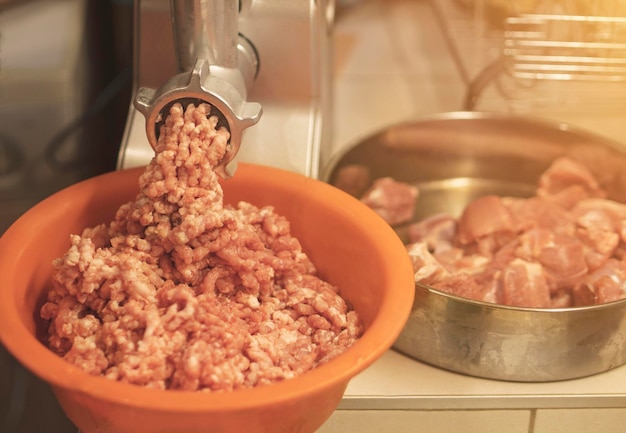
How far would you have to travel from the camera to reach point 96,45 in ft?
3.54

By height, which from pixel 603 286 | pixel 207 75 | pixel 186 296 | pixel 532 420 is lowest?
pixel 532 420

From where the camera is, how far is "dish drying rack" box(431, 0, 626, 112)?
1160 mm

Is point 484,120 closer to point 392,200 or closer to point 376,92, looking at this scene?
point 392,200

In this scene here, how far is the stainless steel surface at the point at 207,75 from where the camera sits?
2.20ft

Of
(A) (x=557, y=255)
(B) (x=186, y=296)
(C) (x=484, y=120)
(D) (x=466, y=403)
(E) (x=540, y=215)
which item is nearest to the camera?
(B) (x=186, y=296)

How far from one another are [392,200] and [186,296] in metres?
0.54

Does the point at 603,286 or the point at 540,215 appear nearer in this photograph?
the point at 603,286

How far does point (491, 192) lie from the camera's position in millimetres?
1219

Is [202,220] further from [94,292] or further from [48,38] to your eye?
[48,38]

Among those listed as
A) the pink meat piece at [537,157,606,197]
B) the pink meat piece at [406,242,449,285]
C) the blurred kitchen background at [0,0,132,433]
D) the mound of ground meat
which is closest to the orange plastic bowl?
the mound of ground meat

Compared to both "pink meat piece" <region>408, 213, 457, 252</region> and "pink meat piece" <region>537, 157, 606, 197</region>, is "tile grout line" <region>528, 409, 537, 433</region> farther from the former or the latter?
"pink meat piece" <region>537, 157, 606, 197</region>

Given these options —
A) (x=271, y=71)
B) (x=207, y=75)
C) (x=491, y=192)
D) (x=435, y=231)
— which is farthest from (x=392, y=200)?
(x=207, y=75)

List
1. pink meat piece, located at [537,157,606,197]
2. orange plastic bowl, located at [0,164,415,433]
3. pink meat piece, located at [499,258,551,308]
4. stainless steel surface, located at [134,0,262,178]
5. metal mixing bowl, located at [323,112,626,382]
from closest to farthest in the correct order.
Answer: orange plastic bowl, located at [0,164,415,433] < stainless steel surface, located at [134,0,262,178] < metal mixing bowl, located at [323,112,626,382] < pink meat piece, located at [499,258,551,308] < pink meat piece, located at [537,157,606,197]

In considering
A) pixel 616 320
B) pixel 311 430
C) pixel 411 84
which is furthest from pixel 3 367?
pixel 411 84
